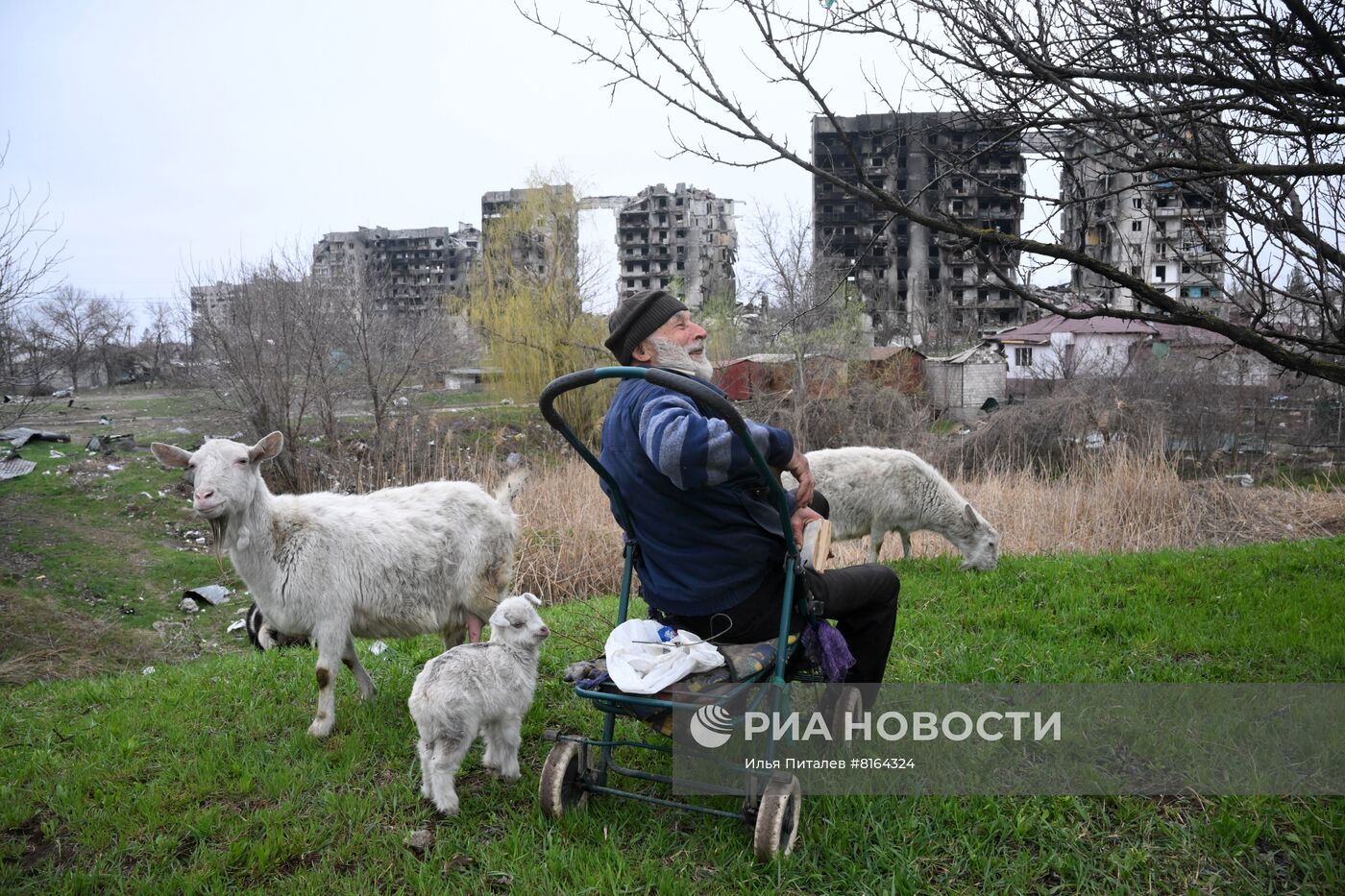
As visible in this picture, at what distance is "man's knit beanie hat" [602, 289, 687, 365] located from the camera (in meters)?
3.76

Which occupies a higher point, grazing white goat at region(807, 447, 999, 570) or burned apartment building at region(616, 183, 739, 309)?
burned apartment building at region(616, 183, 739, 309)

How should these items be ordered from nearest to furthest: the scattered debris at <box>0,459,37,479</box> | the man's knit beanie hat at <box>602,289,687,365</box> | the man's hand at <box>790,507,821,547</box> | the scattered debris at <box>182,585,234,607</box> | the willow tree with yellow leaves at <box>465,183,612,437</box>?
1. the man's hand at <box>790,507,821,547</box>
2. the man's knit beanie hat at <box>602,289,687,365</box>
3. the scattered debris at <box>182,585,234,607</box>
4. the scattered debris at <box>0,459,37,479</box>
5. the willow tree with yellow leaves at <box>465,183,612,437</box>

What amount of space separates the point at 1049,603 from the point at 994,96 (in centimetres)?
391

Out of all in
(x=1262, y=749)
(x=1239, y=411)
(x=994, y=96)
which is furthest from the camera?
(x=1239, y=411)

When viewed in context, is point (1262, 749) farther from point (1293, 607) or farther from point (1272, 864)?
point (1293, 607)

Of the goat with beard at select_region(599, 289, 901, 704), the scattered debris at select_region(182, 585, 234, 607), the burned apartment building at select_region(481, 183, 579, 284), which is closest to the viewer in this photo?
the goat with beard at select_region(599, 289, 901, 704)

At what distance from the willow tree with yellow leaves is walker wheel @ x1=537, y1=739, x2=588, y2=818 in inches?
852

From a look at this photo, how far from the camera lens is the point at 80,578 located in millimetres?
13539

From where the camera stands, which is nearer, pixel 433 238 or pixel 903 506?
pixel 903 506

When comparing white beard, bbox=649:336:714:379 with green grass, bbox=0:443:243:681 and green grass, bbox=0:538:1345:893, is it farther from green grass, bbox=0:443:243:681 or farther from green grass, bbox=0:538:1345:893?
green grass, bbox=0:443:243:681

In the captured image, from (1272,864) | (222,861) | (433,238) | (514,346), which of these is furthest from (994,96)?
(433,238)

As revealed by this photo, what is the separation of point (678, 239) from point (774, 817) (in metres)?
51.3

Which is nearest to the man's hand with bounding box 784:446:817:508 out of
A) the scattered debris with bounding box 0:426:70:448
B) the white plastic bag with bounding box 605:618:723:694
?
the white plastic bag with bounding box 605:618:723:694

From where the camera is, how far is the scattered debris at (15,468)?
691 inches
